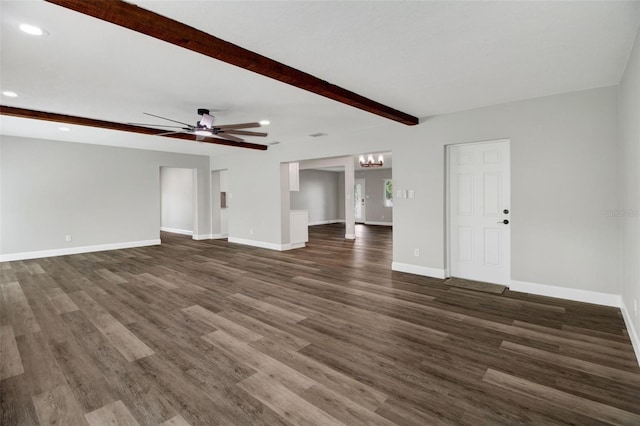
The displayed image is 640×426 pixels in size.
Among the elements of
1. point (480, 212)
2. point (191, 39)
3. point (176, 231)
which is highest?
point (191, 39)

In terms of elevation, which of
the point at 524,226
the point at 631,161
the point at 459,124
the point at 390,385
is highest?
the point at 459,124

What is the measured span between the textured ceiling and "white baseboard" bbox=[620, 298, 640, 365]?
2414mm

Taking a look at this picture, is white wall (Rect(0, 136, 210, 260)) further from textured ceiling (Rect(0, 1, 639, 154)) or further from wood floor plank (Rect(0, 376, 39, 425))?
wood floor plank (Rect(0, 376, 39, 425))

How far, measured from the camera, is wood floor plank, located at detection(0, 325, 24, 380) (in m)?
2.39

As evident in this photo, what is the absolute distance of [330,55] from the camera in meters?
2.79

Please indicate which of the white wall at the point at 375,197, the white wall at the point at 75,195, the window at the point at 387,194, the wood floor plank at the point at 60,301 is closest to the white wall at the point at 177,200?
the white wall at the point at 75,195

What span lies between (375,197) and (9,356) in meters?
12.5

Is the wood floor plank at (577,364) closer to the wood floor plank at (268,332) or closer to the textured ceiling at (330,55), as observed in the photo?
the wood floor plank at (268,332)

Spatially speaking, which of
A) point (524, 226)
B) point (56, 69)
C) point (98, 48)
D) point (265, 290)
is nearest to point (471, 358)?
point (524, 226)

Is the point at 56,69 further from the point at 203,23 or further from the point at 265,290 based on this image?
the point at 265,290

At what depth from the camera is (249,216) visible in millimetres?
8297

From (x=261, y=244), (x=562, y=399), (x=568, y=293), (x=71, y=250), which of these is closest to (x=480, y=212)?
(x=568, y=293)

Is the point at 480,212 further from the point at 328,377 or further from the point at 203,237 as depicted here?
the point at 203,237

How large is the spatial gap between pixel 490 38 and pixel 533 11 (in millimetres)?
363
